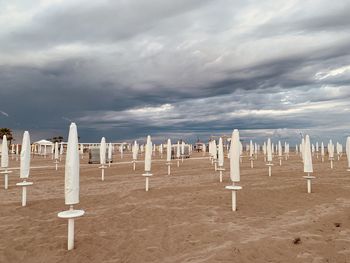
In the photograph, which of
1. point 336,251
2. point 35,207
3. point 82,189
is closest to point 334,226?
point 336,251

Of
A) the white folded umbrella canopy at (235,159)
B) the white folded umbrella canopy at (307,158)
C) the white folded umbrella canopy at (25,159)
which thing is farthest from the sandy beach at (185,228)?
the white folded umbrella canopy at (25,159)

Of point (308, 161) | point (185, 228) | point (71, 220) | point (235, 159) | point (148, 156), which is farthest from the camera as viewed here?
point (148, 156)

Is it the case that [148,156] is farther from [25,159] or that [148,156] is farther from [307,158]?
[307,158]

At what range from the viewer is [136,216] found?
9562 millimetres

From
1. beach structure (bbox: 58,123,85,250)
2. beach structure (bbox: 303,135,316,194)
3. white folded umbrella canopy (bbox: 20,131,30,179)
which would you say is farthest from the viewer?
beach structure (bbox: 303,135,316,194)

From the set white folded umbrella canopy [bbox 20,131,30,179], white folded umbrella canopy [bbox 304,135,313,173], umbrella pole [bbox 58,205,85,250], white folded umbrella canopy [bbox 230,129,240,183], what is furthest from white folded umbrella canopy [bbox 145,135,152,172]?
umbrella pole [bbox 58,205,85,250]

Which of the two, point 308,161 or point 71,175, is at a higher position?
point 71,175

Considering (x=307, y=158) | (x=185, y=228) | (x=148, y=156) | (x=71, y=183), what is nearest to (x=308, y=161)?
(x=307, y=158)

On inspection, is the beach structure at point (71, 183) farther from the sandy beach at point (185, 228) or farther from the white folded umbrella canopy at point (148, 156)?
the white folded umbrella canopy at point (148, 156)

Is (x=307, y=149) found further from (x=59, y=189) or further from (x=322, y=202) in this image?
(x=59, y=189)

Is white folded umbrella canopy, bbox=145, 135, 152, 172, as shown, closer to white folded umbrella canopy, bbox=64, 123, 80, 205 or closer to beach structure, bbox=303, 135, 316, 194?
beach structure, bbox=303, 135, 316, 194

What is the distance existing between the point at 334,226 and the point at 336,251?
2083mm

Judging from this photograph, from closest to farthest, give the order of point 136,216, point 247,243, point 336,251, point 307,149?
point 336,251, point 247,243, point 136,216, point 307,149

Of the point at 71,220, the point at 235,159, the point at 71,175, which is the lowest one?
the point at 71,220
